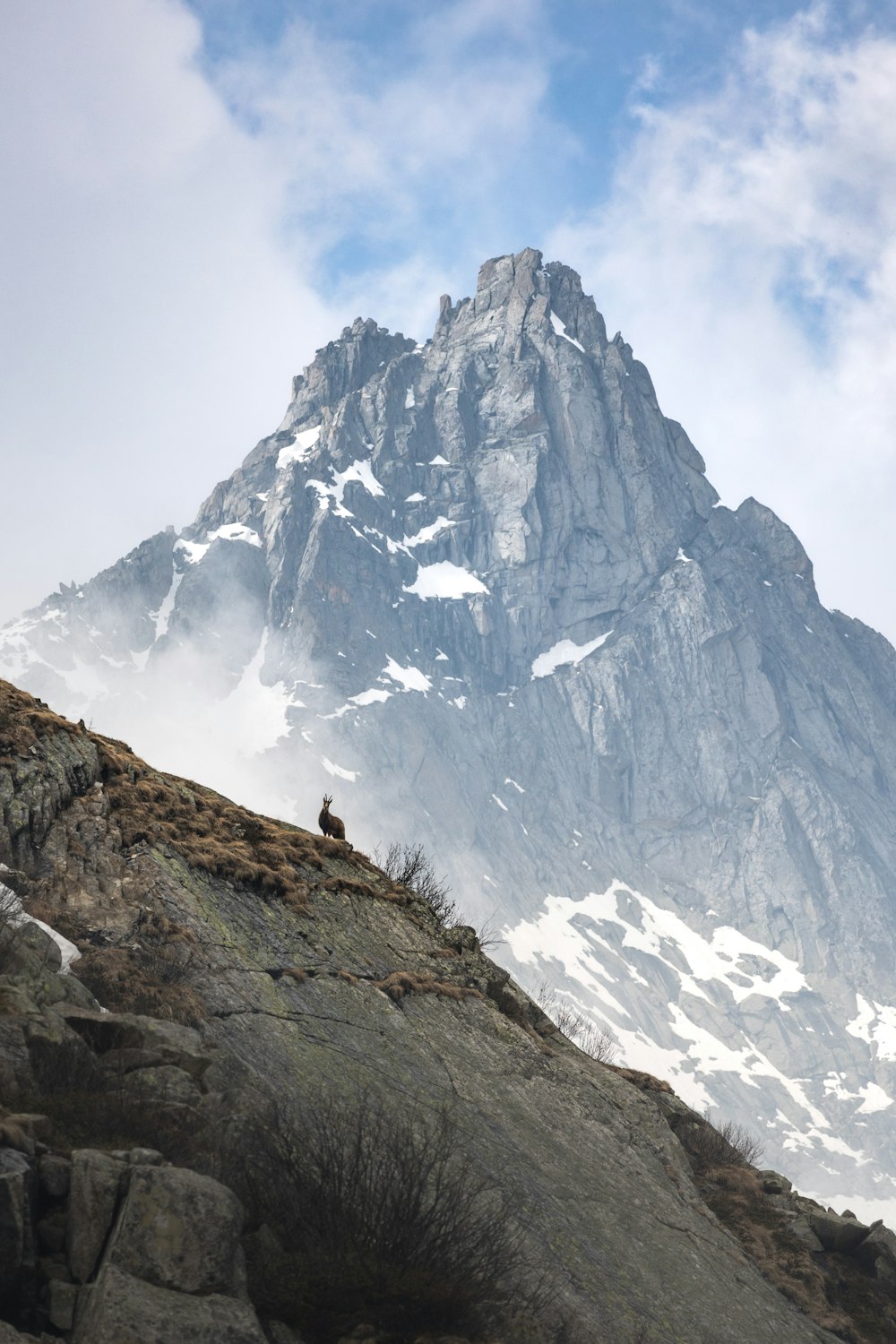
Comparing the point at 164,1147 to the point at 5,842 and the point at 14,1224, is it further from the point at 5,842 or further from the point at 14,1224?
the point at 5,842

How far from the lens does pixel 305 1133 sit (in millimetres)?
14492

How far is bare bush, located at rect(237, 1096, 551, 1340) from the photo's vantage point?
452 inches

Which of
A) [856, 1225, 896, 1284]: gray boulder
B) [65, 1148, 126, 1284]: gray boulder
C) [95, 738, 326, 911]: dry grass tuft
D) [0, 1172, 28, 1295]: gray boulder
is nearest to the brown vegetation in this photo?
[95, 738, 326, 911]: dry grass tuft

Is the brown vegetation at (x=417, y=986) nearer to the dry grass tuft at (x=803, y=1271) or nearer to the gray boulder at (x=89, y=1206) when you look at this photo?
the dry grass tuft at (x=803, y=1271)

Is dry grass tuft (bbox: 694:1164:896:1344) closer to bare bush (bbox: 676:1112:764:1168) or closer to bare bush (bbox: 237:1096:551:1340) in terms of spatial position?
bare bush (bbox: 676:1112:764:1168)

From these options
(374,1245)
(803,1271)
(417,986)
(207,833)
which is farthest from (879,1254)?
(207,833)

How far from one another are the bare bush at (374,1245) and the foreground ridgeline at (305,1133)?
0.04m

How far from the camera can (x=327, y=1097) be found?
16.9m

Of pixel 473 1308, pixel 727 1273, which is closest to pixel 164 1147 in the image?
pixel 473 1308

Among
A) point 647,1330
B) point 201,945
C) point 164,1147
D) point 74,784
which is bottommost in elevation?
point 164,1147

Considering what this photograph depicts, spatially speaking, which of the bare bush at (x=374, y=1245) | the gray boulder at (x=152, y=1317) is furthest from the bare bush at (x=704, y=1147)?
the gray boulder at (x=152, y=1317)

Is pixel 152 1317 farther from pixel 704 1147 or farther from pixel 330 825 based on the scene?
pixel 330 825

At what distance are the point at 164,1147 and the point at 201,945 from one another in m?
7.32

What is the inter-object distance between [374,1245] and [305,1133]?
247 centimetres
